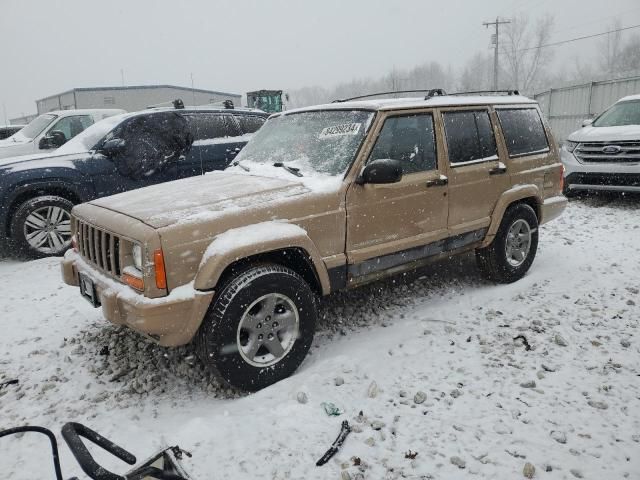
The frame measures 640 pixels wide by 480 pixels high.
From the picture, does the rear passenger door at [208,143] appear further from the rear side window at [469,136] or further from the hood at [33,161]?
the rear side window at [469,136]

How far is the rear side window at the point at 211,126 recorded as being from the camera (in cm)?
698

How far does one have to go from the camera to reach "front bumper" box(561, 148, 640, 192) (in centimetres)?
756

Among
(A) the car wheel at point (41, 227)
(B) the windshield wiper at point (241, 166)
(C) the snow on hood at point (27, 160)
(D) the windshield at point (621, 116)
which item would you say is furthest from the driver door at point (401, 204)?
(D) the windshield at point (621, 116)

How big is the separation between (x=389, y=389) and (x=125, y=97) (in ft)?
116

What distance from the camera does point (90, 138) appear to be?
6.71 m

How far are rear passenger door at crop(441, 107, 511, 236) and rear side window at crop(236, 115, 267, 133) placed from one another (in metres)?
3.97

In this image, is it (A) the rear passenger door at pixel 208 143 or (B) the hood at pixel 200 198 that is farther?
(A) the rear passenger door at pixel 208 143

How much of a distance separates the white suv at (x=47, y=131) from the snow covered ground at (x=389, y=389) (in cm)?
509

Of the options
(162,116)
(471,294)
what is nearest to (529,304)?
(471,294)

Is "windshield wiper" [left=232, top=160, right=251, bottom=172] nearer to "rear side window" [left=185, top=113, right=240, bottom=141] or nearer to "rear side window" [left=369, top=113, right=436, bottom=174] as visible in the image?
"rear side window" [left=369, top=113, right=436, bottom=174]

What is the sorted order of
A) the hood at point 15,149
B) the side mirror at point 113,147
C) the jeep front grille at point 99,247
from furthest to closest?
the hood at point 15,149, the side mirror at point 113,147, the jeep front grille at point 99,247

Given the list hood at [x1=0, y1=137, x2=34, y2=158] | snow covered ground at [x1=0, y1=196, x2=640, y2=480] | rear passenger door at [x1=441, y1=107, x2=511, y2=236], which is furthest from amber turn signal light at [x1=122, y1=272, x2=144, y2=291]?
hood at [x1=0, y1=137, x2=34, y2=158]

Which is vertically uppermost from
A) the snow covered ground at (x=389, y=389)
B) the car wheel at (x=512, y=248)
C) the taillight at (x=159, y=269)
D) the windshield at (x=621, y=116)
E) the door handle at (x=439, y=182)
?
the windshield at (x=621, y=116)

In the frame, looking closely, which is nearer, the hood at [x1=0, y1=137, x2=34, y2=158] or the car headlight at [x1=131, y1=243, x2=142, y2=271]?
the car headlight at [x1=131, y1=243, x2=142, y2=271]
